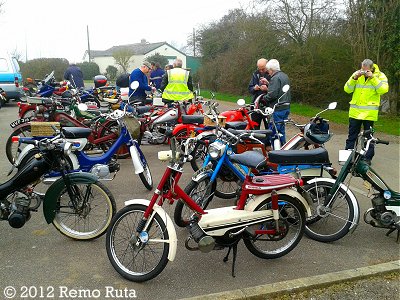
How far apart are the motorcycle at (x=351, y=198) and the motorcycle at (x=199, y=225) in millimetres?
493

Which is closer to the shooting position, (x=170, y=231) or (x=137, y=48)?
(x=170, y=231)

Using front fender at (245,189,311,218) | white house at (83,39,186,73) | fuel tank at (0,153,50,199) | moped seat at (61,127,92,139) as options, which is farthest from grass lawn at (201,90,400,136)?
white house at (83,39,186,73)

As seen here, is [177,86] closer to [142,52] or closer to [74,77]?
[74,77]

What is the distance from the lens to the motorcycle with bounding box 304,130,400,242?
3.61 m

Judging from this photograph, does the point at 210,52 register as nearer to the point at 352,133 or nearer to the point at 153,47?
the point at 352,133

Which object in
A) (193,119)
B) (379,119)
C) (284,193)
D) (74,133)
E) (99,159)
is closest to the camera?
(284,193)

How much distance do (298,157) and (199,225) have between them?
4.35ft

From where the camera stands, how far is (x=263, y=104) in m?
7.20

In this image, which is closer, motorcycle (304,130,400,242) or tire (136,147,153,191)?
motorcycle (304,130,400,242)

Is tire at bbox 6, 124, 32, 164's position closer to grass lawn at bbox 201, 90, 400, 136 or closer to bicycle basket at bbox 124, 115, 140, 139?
bicycle basket at bbox 124, 115, 140, 139

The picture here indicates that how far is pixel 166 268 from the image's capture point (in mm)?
3240

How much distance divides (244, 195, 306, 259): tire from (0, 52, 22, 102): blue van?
1297 centimetres

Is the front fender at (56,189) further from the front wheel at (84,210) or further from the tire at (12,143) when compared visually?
the tire at (12,143)

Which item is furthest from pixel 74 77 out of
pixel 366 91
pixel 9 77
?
pixel 366 91
